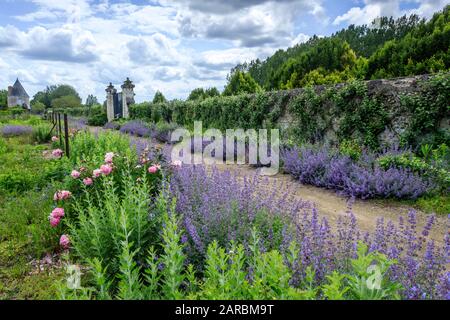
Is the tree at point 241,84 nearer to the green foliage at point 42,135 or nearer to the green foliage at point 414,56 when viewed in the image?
the green foliage at point 414,56

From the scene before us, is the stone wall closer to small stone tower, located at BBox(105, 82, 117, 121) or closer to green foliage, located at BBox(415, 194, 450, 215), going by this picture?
green foliage, located at BBox(415, 194, 450, 215)

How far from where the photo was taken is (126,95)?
24.4 metres

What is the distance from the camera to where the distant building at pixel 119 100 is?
79.9ft

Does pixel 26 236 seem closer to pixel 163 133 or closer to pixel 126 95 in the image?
pixel 163 133

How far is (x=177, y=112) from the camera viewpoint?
1741cm

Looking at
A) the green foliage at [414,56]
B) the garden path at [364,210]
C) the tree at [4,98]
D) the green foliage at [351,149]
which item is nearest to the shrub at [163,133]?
the green foliage at [351,149]

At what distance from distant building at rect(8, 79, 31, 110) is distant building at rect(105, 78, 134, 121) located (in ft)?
124

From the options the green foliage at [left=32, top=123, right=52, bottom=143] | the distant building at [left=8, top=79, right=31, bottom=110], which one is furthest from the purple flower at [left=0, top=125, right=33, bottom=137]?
the distant building at [left=8, top=79, right=31, bottom=110]

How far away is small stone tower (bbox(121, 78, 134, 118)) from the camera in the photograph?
79.7 ft

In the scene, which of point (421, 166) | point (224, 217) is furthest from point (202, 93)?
point (224, 217)

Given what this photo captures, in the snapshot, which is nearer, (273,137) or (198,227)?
(198,227)
